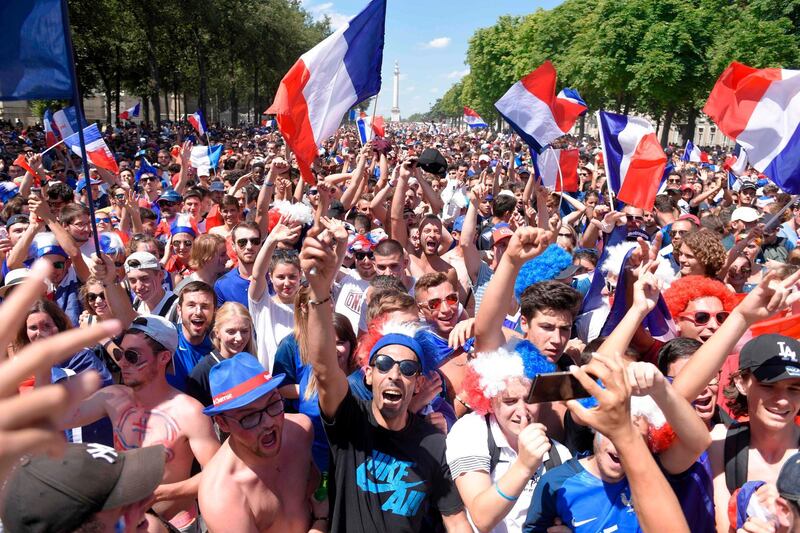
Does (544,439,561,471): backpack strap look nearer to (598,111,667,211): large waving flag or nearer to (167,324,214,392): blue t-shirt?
(167,324,214,392): blue t-shirt

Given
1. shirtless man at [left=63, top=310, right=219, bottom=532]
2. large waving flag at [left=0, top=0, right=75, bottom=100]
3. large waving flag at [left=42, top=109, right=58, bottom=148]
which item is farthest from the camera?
large waving flag at [left=42, top=109, right=58, bottom=148]

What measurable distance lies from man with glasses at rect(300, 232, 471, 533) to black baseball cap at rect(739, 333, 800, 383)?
1361 mm

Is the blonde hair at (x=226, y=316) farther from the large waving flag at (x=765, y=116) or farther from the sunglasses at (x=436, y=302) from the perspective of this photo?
the large waving flag at (x=765, y=116)

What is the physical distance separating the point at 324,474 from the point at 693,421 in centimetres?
166

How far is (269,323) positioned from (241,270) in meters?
0.86

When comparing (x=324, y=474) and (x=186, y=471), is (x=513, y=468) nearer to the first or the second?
(x=324, y=474)

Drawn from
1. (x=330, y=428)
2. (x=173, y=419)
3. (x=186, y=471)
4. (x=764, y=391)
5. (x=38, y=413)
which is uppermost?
(x=38, y=413)

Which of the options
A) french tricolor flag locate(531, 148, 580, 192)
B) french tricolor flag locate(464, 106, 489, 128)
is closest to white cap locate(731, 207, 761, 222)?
french tricolor flag locate(531, 148, 580, 192)

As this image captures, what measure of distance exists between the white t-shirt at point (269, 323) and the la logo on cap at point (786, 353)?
304 centimetres

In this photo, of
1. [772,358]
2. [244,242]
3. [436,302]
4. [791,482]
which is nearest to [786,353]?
[772,358]

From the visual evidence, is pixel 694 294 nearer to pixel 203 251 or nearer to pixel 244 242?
pixel 244 242

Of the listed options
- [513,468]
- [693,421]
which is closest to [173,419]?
[513,468]

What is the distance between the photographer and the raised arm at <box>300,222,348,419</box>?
7.80ft

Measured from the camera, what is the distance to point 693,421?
2.20m
